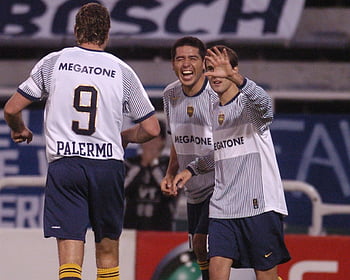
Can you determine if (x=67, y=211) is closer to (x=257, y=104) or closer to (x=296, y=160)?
(x=257, y=104)

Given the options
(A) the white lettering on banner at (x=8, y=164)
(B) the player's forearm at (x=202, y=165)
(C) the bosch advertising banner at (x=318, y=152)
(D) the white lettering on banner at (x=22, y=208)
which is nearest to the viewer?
(B) the player's forearm at (x=202, y=165)

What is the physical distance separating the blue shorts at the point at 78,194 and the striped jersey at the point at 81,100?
0.06m

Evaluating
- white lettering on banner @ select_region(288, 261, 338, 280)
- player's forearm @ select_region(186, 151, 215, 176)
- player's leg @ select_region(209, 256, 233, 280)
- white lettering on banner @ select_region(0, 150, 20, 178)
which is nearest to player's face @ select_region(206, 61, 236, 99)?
player's forearm @ select_region(186, 151, 215, 176)

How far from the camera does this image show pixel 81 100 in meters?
5.57

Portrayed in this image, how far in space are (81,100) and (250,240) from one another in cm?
133

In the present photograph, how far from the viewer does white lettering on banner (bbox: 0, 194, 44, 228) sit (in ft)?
30.5

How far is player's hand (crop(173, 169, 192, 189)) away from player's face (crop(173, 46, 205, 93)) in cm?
59

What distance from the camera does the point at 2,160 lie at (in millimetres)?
9672

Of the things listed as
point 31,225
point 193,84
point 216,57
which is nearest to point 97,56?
point 216,57

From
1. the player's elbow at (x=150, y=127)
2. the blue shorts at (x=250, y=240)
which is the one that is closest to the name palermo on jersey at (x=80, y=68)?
the player's elbow at (x=150, y=127)

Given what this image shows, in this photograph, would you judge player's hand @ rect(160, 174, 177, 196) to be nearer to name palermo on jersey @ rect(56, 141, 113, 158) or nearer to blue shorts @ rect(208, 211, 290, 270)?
blue shorts @ rect(208, 211, 290, 270)

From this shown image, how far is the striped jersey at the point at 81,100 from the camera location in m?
5.57

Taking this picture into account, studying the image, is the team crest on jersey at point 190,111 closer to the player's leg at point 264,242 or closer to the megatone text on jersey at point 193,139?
the megatone text on jersey at point 193,139

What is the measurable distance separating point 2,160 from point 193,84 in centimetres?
361
